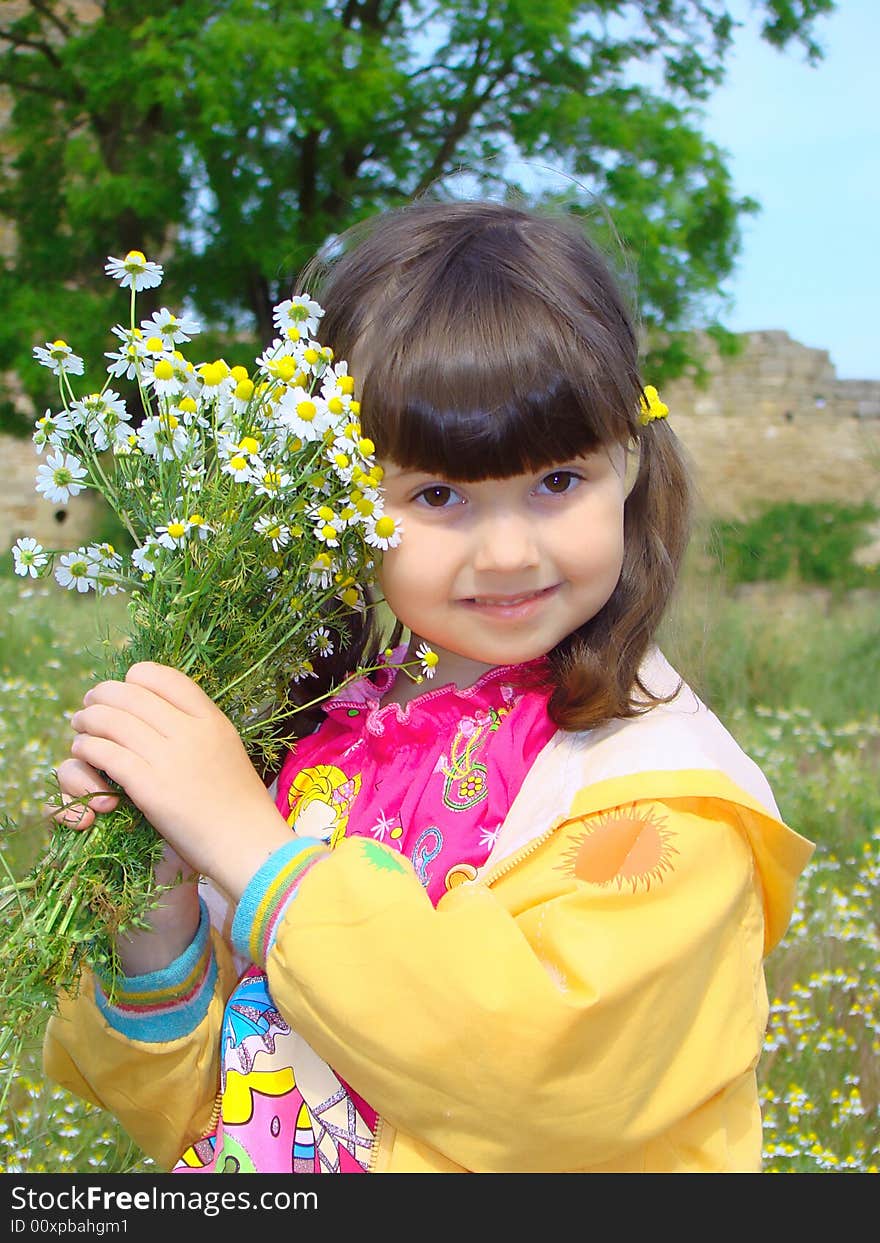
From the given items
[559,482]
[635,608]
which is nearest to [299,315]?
[559,482]

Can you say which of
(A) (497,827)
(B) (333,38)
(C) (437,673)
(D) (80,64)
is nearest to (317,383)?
(C) (437,673)

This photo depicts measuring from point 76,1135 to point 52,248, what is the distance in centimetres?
1496

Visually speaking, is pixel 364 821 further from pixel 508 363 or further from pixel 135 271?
pixel 135 271

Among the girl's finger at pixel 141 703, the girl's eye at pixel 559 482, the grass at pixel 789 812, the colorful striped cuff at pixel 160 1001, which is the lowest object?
the grass at pixel 789 812

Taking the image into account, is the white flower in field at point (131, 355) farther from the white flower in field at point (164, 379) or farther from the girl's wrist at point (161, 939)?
the girl's wrist at point (161, 939)

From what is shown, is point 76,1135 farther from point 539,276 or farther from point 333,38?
point 333,38

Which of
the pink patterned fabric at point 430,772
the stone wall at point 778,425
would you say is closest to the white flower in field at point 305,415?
the pink patterned fabric at point 430,772

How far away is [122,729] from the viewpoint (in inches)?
55.6

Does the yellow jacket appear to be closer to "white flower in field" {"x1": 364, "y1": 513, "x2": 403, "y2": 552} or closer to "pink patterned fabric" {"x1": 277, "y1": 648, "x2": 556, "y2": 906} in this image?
"pink patterned fabric" {"x1": 277, "y1": 648, "x2": 556, "y2": 906}

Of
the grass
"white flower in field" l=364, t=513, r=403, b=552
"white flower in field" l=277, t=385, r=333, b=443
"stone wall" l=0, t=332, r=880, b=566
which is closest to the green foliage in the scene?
"stone wall" l=0, t=332, r=880, b=566

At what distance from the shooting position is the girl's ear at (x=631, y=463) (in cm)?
170

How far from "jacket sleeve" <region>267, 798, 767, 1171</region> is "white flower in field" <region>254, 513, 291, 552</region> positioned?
37 cm

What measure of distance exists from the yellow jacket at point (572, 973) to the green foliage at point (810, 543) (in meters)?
15.5

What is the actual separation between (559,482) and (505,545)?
121mm
